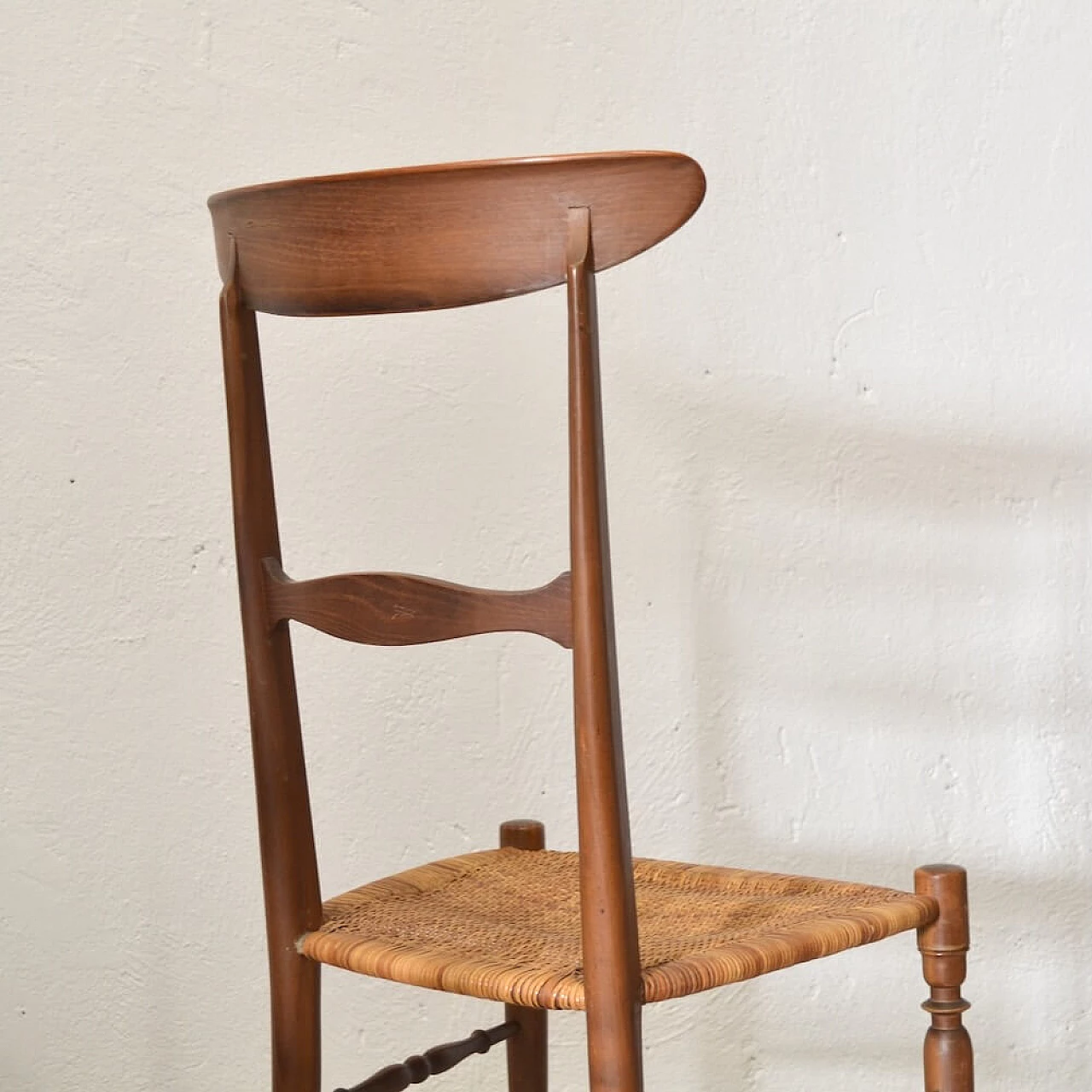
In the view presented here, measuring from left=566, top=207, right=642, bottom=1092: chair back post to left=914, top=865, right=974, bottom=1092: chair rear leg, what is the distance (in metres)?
0.27

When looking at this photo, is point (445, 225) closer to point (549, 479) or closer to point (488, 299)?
point (488, 299)

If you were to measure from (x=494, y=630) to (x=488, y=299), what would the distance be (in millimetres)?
196

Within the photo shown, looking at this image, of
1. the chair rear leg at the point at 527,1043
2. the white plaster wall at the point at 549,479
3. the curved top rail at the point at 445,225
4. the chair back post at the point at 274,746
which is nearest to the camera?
the curved top rail at the point at 445,225

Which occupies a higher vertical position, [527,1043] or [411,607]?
[411,607]

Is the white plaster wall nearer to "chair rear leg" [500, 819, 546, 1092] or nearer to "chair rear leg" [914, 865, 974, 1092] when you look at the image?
"chair rear leg" [500, 819, 546, 1092]

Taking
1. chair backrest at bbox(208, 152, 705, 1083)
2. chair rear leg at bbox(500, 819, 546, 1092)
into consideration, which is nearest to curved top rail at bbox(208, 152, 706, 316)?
chair backrest at bbox(208, 152, 705, 1083)

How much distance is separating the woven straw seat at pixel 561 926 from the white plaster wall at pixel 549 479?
1.64 feet

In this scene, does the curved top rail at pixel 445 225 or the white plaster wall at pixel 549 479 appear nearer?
the curved top rail at pixel 445 225

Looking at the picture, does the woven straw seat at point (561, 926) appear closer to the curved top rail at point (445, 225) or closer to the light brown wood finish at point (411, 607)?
the light brown wood finish at point (411, 607)

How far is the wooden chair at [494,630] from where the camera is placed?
85 cm

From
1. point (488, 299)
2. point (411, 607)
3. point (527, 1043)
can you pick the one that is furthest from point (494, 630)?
point (527, 1043)

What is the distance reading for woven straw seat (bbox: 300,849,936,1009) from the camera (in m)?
0.90

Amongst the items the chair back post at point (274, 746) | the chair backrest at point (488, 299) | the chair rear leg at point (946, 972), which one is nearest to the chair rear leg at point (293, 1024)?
the chair back post at point (274, 746)

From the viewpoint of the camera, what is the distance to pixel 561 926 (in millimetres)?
1027
